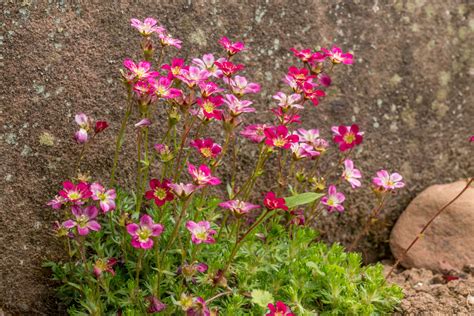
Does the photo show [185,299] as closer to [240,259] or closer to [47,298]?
[240,259]

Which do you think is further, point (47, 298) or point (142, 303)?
point (47, 298)

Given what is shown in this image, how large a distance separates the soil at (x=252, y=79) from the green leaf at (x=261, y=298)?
80 centimetres

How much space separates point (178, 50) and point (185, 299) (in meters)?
1.21

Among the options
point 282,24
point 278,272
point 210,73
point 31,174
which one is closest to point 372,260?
point 278,272

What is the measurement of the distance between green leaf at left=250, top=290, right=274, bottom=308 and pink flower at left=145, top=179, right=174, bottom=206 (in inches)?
19.4

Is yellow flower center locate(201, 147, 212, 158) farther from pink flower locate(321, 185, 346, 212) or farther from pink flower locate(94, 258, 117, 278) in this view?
pink flower locate(321, 185, 346, 212)

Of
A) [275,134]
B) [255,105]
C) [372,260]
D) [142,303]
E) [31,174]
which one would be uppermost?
[275,134]

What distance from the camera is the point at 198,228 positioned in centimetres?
242

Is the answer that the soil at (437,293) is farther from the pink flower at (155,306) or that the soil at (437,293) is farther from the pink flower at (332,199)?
the pink flower at (155,306)

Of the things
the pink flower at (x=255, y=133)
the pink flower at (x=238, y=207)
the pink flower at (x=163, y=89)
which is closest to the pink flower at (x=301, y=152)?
the pink flower at (x=255, y=133)

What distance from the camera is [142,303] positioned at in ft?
8.31

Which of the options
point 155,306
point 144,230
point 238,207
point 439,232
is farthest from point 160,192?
point 439,232

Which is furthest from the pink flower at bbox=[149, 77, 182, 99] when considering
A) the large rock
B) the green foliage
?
the large rock

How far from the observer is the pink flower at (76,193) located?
236 centimetres
